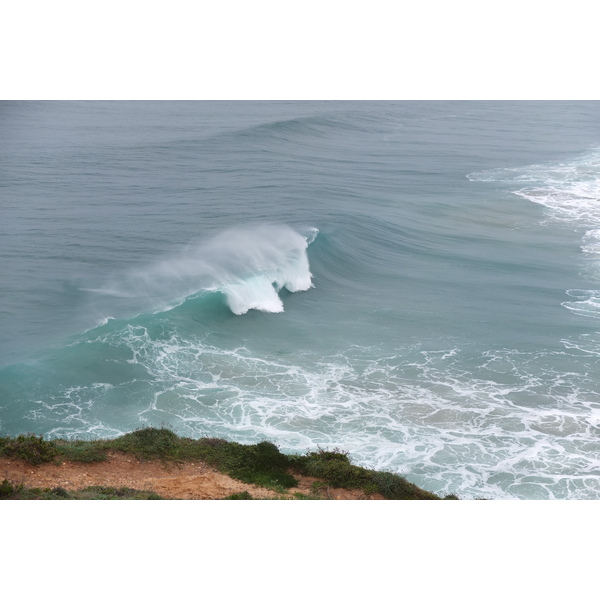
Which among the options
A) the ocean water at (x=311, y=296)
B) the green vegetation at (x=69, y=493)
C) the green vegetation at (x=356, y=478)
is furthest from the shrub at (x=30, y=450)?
the green vegetation at (x=356, y=478)

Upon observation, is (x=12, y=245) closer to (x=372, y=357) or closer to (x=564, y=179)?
(x=372, y=357)

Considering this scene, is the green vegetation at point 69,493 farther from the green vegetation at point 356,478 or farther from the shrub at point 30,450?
the green vegetation at point 356,478

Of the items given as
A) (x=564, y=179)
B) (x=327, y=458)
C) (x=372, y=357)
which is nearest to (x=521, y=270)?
(x=372, y=357)

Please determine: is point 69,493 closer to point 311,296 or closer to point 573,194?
point 311,296

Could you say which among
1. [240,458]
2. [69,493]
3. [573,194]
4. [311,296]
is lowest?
[240,458]

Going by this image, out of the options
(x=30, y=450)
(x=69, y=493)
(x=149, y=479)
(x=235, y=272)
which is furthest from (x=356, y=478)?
(x=235, y=272)

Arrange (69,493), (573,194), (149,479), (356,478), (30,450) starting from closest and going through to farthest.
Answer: (69,493), (30,450), (149,479), (356,478), (573,194)
